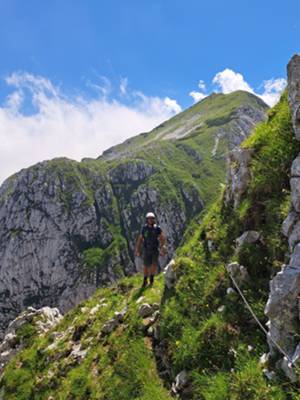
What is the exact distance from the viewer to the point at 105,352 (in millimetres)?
13562

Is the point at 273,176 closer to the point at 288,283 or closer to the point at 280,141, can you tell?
A: the point at 280,141

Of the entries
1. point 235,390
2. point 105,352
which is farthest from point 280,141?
point 105,352

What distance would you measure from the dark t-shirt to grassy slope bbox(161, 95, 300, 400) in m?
3.86

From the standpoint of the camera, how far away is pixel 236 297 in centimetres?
971

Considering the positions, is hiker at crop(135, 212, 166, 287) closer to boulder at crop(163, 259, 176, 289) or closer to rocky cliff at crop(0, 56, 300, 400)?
rocky cliff at crop(0, 56, 300, 400)

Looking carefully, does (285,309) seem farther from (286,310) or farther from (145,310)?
(145,310)

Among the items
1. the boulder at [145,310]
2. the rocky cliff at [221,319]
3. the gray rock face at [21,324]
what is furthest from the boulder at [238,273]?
the gray rock face at [21,324]

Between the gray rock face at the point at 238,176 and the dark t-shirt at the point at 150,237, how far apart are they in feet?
15.8

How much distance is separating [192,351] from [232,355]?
Result: 1.35 m

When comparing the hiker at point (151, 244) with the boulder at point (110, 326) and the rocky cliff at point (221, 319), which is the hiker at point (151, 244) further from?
the boulder at point (110, 326)

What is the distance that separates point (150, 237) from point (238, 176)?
20.8 feet

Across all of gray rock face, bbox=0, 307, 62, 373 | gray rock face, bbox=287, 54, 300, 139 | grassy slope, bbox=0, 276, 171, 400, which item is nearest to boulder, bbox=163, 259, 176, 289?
grassy slope, bbox=0, 276, 171, 400

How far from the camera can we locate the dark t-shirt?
57.7ft

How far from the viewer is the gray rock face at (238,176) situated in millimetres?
12469
